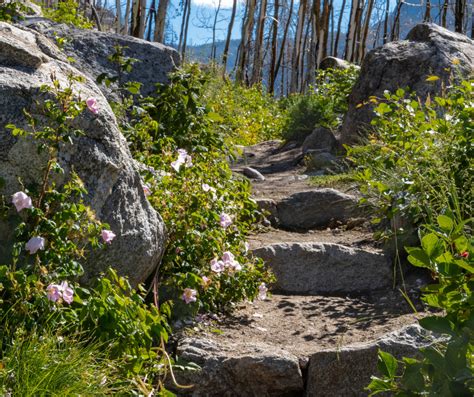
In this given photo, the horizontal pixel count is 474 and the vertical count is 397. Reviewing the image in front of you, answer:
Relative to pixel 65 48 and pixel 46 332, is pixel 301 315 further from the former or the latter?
pixel 65 48

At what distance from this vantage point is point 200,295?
3.41 meters

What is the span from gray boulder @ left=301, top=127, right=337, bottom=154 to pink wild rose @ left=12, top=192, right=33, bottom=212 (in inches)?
242

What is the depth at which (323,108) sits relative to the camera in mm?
9648

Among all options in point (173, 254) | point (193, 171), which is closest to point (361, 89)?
point (193, 171)

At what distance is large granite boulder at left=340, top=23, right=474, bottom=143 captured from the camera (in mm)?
7129

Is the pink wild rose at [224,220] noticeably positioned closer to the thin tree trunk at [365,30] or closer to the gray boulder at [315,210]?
the gray boulder at [315,210]

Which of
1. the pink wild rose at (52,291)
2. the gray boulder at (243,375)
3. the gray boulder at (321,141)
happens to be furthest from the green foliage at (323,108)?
the pink wild rose at (52,291)

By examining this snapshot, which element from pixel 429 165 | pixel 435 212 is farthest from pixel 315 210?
pixel 435 212

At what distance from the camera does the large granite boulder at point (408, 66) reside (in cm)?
713

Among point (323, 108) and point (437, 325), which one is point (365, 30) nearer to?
point (323, 108)

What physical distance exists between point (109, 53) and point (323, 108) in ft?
16.5

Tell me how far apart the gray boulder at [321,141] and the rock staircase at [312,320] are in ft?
8.95

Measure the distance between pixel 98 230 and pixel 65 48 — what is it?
281cm

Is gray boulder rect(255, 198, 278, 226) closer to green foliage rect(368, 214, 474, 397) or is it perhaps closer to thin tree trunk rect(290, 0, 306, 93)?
green foliage rect(368, 214, 474, 397)
